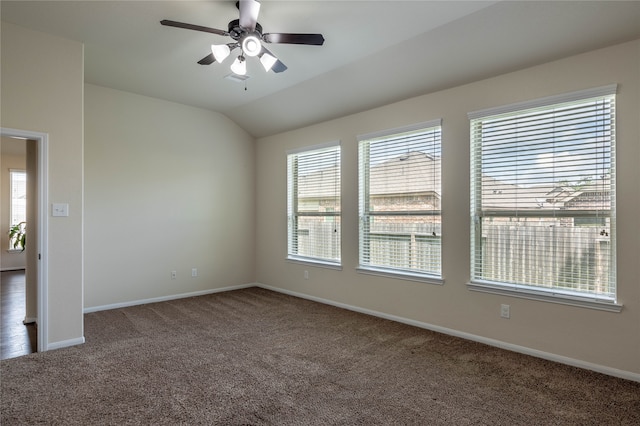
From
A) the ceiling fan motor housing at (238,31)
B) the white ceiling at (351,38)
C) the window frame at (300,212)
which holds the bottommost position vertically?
the window frame at (300,212)

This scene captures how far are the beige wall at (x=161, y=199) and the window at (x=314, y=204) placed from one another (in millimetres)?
987

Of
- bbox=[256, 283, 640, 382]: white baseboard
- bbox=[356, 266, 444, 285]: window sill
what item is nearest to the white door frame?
bbox=[256, 283, 640, 382]: white baseboard

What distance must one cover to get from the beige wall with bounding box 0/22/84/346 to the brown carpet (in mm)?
483

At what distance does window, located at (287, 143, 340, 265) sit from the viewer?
17.3 ft

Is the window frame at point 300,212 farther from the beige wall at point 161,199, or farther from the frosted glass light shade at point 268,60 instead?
the frosted glass light shade at point 268,60

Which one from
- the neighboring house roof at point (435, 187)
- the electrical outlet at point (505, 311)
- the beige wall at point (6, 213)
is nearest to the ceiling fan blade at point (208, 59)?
the neighboring house roof at point (435, 187)

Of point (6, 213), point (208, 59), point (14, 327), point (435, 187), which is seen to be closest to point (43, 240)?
point (14, 327)

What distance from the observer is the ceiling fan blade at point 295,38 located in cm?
272

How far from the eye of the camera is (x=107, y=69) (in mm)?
4254

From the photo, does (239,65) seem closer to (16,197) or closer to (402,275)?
(402,275)

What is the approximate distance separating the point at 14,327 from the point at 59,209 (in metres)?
1.78

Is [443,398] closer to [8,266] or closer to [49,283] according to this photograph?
[49,283]

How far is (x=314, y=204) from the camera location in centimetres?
558

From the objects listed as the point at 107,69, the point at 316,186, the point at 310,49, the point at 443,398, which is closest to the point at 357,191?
Result: the point at 316,186
